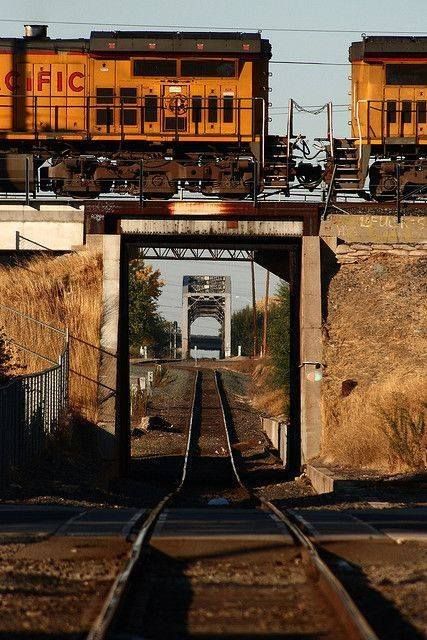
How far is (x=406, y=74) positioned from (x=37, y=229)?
11766 mm

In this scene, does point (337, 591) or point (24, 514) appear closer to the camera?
point (337, 591)

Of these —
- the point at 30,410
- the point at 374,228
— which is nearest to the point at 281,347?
the point at 374,228

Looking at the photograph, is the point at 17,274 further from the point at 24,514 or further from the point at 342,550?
the point at 342,550

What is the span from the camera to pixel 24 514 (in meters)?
11.2

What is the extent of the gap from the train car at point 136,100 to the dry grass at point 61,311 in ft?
17.1

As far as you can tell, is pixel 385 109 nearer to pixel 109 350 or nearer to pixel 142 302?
pixel 109 350

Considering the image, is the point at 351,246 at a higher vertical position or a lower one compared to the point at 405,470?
higher

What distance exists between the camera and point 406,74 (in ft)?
96.1

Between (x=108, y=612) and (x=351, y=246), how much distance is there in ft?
59.1

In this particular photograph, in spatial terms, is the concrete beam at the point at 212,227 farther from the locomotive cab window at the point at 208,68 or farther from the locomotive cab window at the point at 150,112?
the locomotive cab window at the point at 208,68

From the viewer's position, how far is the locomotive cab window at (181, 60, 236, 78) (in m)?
29.1

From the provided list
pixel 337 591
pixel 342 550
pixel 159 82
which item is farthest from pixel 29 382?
pixel 159 82

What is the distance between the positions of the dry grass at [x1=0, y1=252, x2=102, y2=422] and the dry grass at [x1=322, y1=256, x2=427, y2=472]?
5.00 meters

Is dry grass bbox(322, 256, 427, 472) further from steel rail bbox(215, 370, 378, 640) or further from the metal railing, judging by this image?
steel rail bbox(215, 370, 378, 640)
